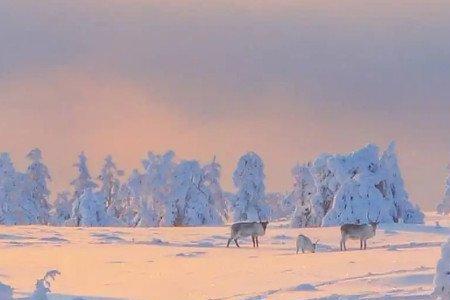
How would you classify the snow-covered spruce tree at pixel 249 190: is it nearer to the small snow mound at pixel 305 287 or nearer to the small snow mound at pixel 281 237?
the small snow mound at pixel 281 237

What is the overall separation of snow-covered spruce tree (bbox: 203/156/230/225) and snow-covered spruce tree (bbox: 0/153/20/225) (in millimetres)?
15843

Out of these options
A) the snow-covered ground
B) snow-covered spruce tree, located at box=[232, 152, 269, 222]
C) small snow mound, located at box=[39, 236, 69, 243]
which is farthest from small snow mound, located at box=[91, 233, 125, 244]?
snow-covered spruce tree, located at box=[232, 152, 269, 222]

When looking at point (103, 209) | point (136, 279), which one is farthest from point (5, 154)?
point (136, 279)

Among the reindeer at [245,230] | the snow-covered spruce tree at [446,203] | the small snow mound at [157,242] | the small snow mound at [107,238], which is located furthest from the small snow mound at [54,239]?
the snow-covered spruce tree at [446,203]

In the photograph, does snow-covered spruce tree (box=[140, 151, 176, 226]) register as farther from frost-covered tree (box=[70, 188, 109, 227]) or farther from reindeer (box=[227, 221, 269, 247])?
reindeer (box=[227, 221, 269, 247])

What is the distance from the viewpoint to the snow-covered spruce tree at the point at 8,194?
7181 centimetres

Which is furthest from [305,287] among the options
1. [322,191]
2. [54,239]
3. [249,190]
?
[249,190]

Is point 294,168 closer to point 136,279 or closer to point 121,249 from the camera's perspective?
point 121,249

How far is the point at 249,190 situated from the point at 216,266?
150ft

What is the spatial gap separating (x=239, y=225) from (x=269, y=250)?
319 centimetres

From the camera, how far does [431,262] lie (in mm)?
24734

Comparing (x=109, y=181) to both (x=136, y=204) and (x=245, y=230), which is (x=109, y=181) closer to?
(x=136, y=204)

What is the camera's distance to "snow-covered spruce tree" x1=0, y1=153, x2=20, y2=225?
236 ft

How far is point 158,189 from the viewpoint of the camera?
74.2 metres
